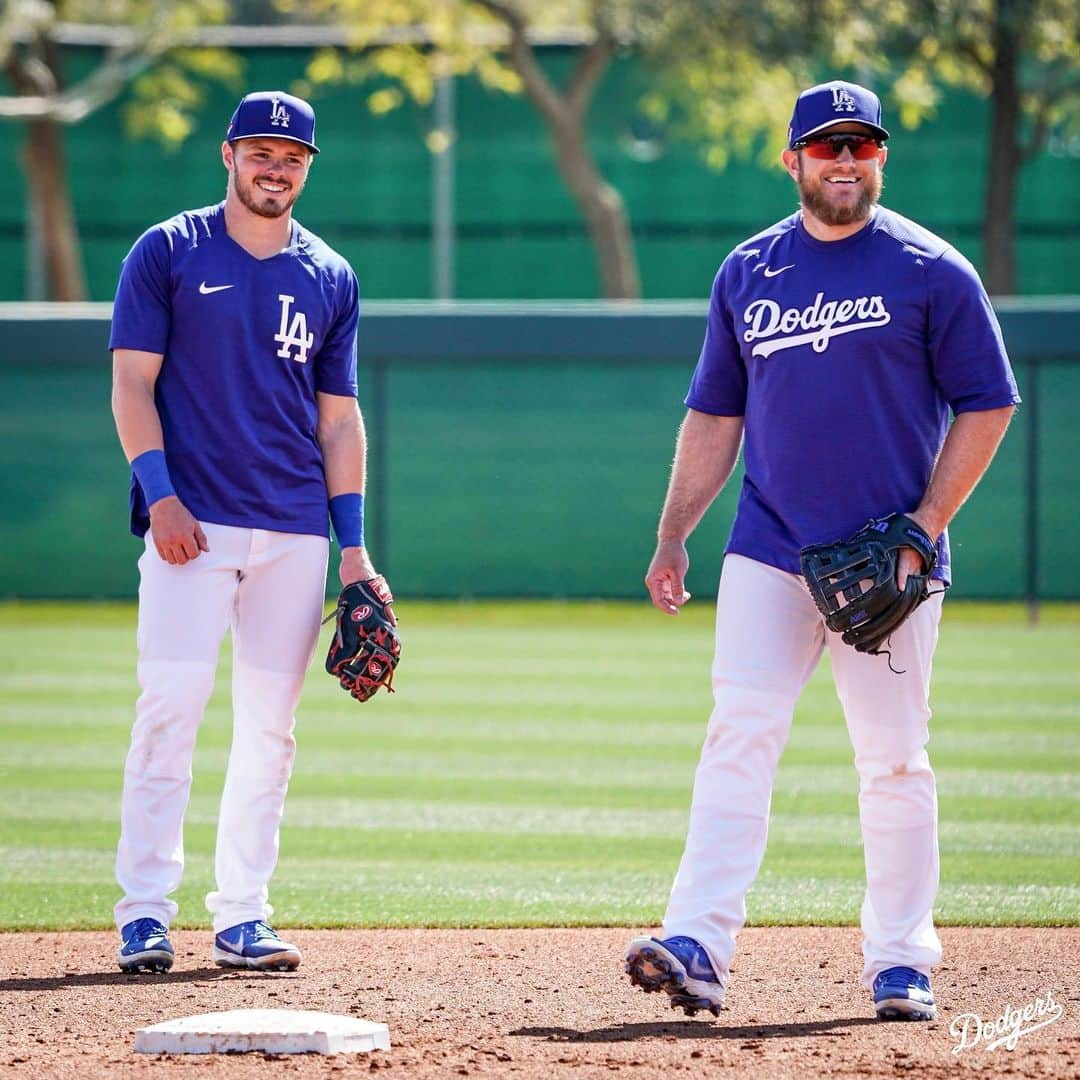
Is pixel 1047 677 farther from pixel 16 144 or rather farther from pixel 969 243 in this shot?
pixel 16 144

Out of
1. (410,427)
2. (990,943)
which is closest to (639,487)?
(410,427)

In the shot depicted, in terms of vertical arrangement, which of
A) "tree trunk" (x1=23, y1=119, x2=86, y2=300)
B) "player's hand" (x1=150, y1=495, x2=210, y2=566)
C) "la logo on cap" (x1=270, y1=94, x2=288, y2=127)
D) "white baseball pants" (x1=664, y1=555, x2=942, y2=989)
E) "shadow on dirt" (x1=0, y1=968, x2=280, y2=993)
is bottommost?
"shadow on dirt" (x1=0, y1=968, x2=280, y2=993)

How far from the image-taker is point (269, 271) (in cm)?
495

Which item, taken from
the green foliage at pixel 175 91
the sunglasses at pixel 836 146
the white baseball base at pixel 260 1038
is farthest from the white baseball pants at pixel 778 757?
the green foliage at pixel 175 91

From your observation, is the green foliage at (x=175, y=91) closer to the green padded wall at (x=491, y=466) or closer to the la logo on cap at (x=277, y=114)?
the green padded wall at (x=491, y=466)

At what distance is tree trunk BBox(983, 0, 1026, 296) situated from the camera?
71.7 ft

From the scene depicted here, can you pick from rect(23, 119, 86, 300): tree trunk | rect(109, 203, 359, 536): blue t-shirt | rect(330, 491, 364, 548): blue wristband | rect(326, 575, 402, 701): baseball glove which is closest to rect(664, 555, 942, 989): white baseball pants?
rect(326, 575, 402, 701): baseball glove

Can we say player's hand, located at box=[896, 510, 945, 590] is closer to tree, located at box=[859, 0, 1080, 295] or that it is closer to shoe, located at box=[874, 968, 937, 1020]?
shoe, located at box=[874, 968, 937, 1020]

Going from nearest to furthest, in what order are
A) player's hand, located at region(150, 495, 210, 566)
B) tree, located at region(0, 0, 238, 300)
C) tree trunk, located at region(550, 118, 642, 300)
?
player's hand, located at region(150, 495, 210, 566) → tree trunk, located at region(550, 118, 642, 300) → tree, located at region(0, 0, 238, 300)

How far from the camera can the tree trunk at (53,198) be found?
23.7 metres

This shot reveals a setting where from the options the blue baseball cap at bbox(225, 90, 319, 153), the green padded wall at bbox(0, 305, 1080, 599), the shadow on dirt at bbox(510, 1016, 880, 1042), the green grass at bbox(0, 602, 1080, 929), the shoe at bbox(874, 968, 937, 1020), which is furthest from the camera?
the green padded wall at bbox(0, 305, 1080, 599)

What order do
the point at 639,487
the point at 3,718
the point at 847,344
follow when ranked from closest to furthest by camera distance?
the point at 847,344 < the point at 3,718 < the point at 639,487

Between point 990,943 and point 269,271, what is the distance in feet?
8.03

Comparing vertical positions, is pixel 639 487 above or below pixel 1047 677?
above
